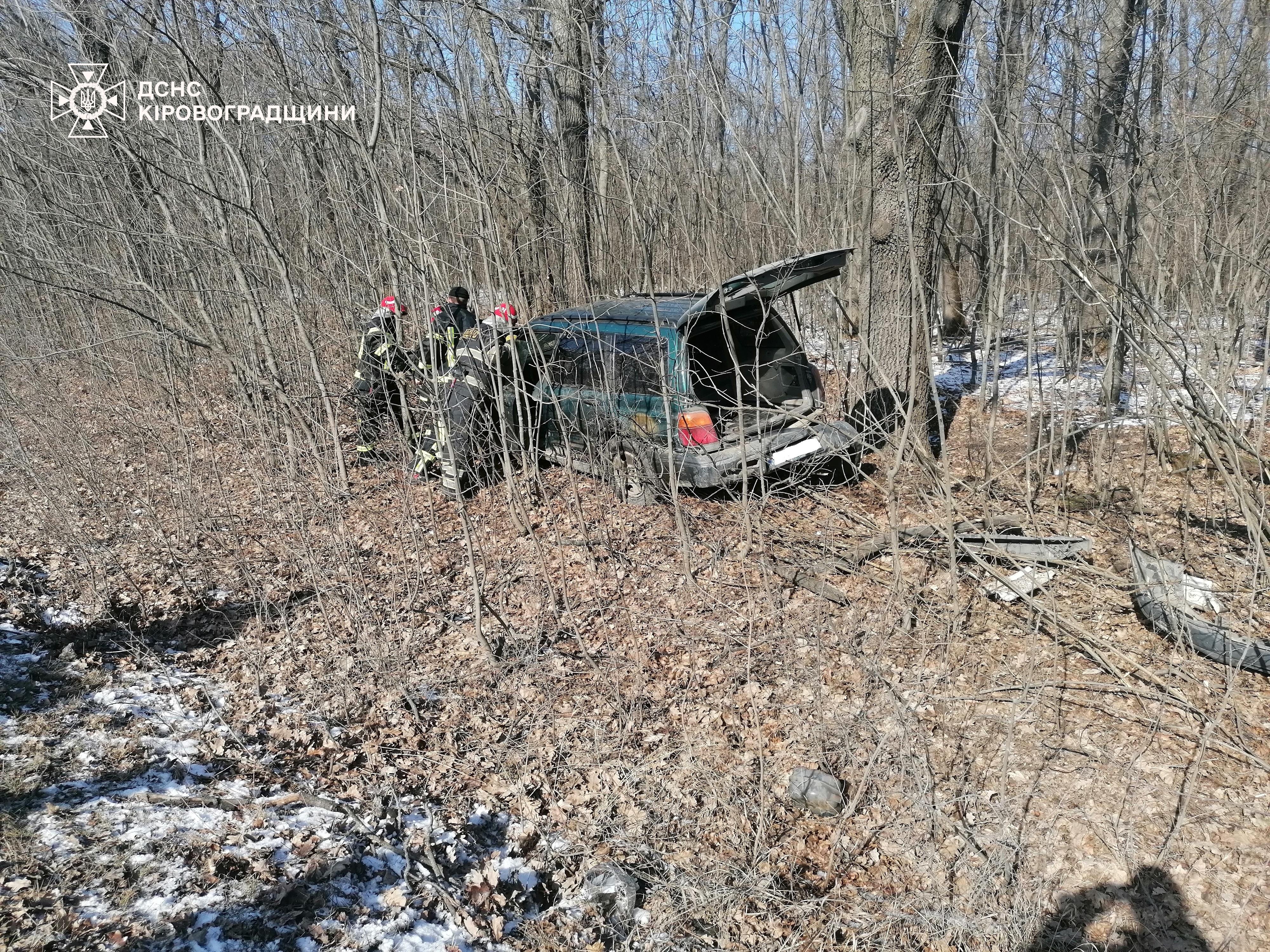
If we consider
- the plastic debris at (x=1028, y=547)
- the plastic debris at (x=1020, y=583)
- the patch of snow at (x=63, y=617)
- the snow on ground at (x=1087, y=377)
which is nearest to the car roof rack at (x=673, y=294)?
the snow on ground at (x=1087, y=377)

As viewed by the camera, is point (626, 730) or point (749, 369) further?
point (749, 369)

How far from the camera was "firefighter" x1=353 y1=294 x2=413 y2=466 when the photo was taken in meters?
5.93

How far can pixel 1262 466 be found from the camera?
346 centimetres

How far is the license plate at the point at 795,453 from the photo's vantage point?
5.93 m

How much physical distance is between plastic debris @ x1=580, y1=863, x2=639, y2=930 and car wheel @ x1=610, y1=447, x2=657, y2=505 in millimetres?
3414

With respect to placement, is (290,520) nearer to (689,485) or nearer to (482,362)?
(482,362)

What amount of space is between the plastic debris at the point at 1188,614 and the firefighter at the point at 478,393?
4.18 meters

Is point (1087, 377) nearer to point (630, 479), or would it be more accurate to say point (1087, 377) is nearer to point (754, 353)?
point (754, 353)

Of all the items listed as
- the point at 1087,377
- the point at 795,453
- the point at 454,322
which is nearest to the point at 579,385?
the point at 454,322

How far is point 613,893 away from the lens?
3.12 m

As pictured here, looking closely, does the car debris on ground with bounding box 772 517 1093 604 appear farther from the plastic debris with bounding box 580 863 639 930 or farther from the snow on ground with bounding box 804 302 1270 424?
the plastic debris with bounding box 580 863 639 930

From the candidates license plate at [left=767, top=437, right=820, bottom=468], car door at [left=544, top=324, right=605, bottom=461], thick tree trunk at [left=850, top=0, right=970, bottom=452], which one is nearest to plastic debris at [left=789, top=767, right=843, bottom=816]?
thick tree trunk at [left=850, top=0, right=970, bottom=452]

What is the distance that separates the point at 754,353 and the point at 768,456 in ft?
3.60

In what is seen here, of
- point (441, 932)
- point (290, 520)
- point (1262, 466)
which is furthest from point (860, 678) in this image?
point (290, 520)
